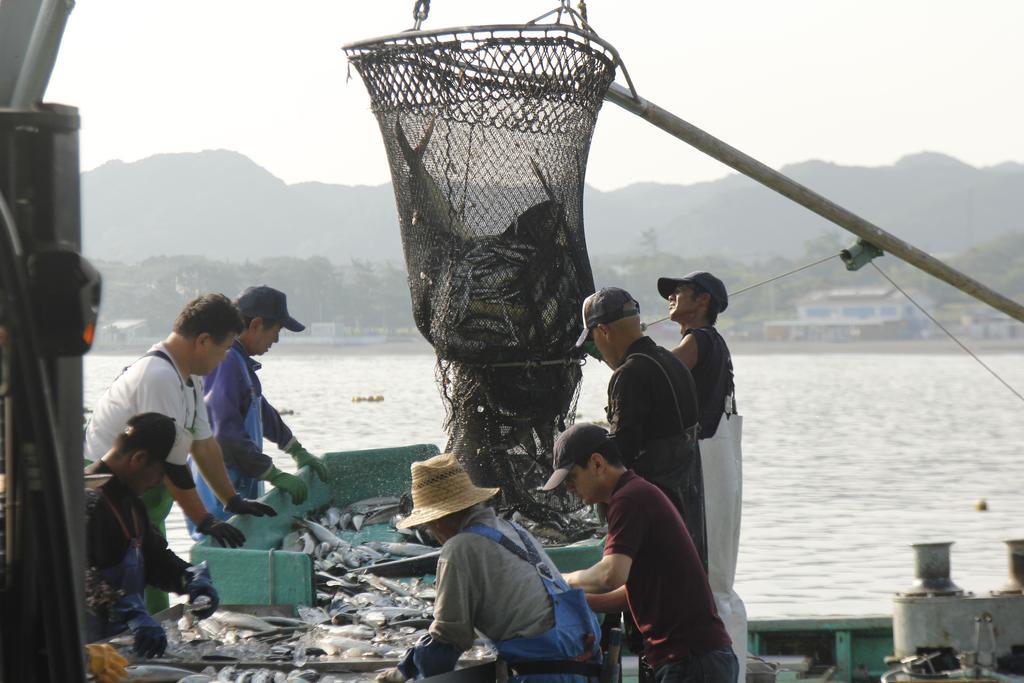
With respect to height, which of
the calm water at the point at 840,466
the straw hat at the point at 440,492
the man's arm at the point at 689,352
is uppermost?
the man's arm at the point at 689,352

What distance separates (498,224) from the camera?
8289 millimetres

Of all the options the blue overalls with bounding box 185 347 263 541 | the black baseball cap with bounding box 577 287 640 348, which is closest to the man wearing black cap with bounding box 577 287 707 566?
the black baseball cap with bounding box 577 287 640 348

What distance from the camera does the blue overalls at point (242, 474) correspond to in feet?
27.0

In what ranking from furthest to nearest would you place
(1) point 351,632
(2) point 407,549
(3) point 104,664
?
(2) point 407,549 → (1) point 351,632 → (3) point 104,664

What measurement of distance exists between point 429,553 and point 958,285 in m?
3.86

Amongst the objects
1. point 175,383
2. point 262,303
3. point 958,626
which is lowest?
point 958,626

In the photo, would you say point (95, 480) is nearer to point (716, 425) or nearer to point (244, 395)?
point (244, 395)

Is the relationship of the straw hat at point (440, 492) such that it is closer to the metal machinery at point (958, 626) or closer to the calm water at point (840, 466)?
the calm water at point (840, 466)

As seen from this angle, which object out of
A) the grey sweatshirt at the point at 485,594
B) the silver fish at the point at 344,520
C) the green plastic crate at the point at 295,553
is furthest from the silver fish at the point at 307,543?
the grey sweatshirt at the point at 485,594

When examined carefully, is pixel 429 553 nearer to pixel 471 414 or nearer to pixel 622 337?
pixel 471 414

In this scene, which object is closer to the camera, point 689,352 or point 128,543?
point 128,543

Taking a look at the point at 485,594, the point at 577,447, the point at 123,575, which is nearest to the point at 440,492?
the point at 485,594

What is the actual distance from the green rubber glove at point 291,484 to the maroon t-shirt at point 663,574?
12.5 feet

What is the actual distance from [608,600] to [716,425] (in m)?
2.05
